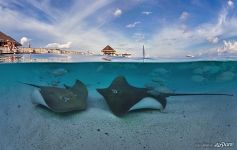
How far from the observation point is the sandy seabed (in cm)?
408

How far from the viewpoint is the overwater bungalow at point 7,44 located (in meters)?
3.93

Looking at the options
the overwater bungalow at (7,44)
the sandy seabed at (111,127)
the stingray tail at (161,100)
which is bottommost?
the sandy seabed at (111,127)

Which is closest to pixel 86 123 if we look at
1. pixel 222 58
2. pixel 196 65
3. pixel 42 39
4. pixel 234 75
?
pixel 42 39

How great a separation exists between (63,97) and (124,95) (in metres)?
0.98

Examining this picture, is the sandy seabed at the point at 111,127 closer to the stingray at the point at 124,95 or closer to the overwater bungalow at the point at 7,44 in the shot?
the stingray at the point at 124,95

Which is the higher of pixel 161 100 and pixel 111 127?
pixel 161 100

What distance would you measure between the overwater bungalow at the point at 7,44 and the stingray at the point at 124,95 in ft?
→ 5.29

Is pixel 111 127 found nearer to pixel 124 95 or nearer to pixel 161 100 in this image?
pixel 124 95

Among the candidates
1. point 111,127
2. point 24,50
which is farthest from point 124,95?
point 24,50

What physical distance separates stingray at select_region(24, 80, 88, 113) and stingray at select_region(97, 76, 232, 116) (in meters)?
0.36

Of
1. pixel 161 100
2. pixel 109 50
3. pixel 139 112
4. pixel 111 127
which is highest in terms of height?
pixel 109 50

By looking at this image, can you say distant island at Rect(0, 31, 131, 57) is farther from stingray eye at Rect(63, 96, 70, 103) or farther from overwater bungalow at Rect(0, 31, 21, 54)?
stingray eye at Rect(63, 96, 70, 103)

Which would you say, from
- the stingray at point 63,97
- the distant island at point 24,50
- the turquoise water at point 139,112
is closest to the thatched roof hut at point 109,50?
the distant island at point 24,50

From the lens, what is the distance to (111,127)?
4.04 meters
